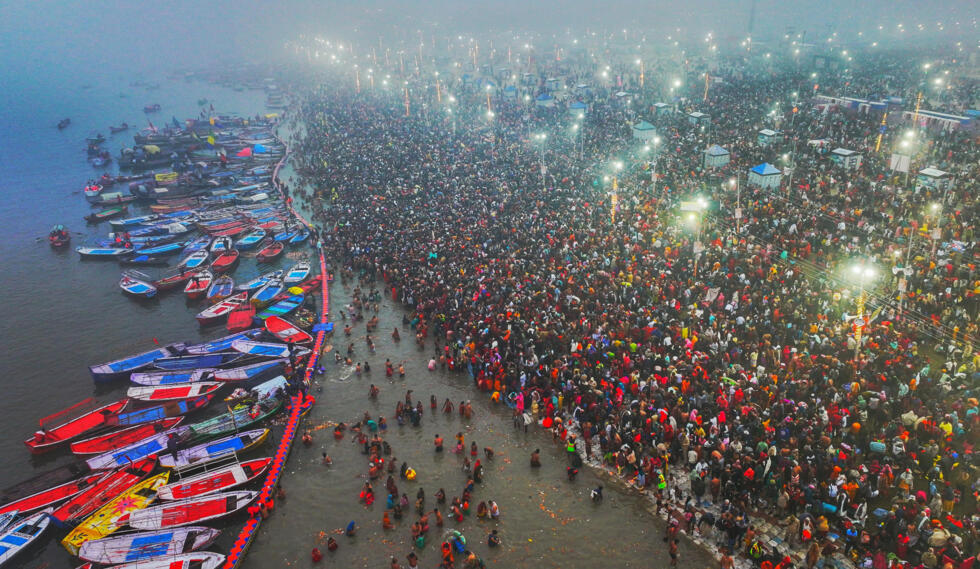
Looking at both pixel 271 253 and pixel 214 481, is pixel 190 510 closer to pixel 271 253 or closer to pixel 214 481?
pixel 214 481

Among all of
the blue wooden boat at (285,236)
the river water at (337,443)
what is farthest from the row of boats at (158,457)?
the blue wooden boat at (285,236)

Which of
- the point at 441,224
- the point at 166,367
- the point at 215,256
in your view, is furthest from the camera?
the point at 215,256

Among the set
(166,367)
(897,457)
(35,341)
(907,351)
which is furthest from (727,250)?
(35,341)

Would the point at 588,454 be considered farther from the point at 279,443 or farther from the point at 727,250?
the point at 727,250

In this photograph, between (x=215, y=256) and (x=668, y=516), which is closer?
(x=668, y=516)

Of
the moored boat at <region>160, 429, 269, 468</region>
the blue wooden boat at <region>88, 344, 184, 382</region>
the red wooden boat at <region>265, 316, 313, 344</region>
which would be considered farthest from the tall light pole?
the blue wooden boat at <region>88, 344, 184, 382</region>

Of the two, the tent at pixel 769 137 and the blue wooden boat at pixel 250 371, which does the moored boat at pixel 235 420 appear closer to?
the blue wooden boat at pixel 250 371
